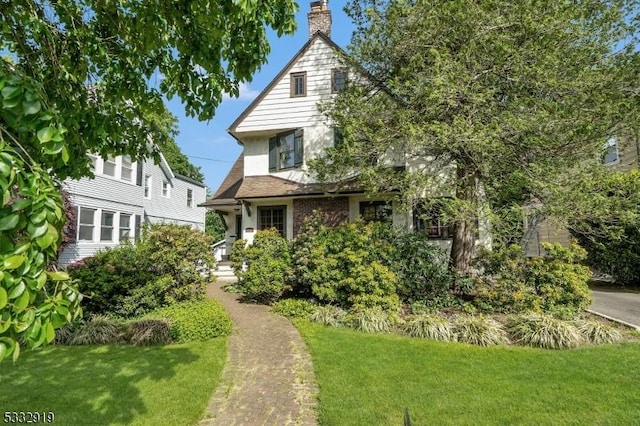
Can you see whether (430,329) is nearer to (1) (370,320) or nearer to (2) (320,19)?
(1) (370,320)

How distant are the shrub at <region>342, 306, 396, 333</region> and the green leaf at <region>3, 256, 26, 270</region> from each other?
Answer: 294 inches

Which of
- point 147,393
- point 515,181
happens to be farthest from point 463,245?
point 147,393

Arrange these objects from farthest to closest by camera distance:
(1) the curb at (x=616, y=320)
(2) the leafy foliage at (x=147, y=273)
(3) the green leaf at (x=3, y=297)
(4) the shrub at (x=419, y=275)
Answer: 1. (4) the shrub at (x=419, y=275)
2. (2) the leafy foliage at (x=147, y=273)
3. (1) the curb at (x=616, y=320)
4. (3) the green leaf at (x=3, y=297)

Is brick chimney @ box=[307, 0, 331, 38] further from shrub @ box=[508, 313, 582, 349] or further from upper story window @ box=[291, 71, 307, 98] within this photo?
shrub @ box=[508, 313, 582, 349]

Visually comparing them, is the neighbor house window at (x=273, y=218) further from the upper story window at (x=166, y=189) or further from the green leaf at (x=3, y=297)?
the green leaf at (x=3, y=297)

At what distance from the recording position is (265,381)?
5402 mm

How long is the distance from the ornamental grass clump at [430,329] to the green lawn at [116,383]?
12.9ft

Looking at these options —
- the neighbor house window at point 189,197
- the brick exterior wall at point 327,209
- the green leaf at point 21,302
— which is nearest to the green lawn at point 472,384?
the green leaf at point 21,302

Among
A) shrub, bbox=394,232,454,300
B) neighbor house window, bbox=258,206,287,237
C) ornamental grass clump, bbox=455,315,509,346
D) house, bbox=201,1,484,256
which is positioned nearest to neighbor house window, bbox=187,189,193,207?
house, bbox=201,1,484,256

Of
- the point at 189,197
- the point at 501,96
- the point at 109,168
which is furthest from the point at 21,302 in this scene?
the point at 189,197

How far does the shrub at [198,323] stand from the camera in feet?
24.7

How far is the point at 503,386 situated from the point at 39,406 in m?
6.24

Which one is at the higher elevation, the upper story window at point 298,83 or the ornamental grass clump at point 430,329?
the upper story window at point 298,83

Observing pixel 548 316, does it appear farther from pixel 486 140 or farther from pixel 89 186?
pixel 89 186
